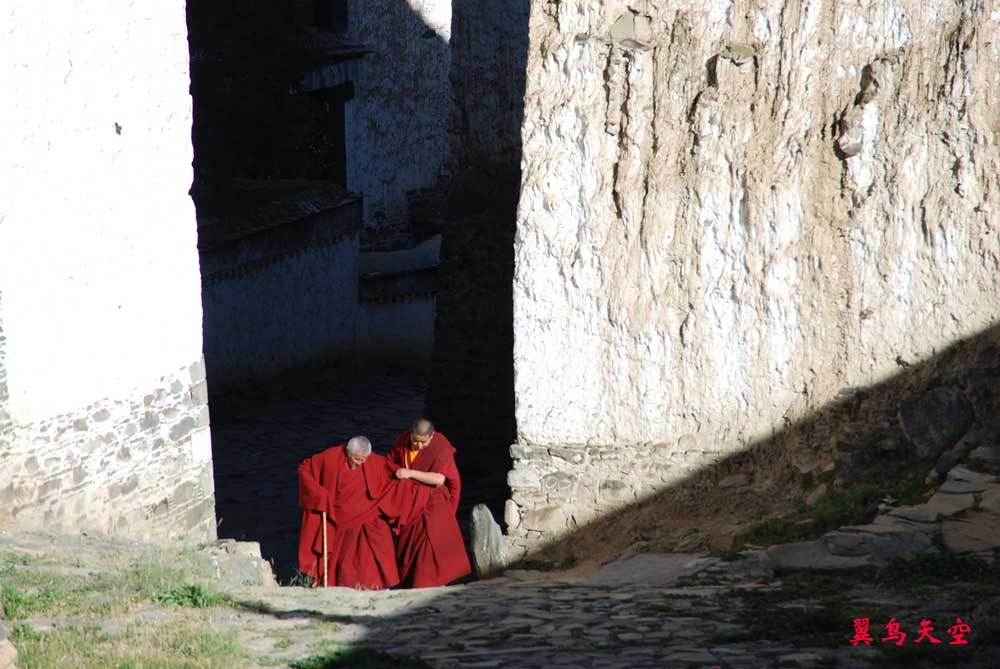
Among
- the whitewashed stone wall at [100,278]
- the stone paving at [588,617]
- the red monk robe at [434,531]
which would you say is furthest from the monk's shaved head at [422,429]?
the whitewashed stone wall at [100,278]

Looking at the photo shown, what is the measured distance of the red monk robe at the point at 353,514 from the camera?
752 centimetres

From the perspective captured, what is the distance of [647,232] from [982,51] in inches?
80.6

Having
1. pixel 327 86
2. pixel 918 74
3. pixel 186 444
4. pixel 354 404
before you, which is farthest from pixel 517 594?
pixel 327 86

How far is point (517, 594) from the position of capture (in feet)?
20.0

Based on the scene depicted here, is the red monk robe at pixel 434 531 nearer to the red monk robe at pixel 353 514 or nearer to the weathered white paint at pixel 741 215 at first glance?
the red monk robe at pixel 353 514

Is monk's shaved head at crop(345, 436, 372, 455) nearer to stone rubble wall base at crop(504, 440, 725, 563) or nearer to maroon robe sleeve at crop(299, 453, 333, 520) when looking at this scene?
maroon robe sleeve at crop(299, 453, 333, 520)

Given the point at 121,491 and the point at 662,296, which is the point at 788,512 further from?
the point at 121,491

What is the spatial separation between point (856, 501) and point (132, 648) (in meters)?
3.88

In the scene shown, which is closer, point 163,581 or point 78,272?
point 163,581

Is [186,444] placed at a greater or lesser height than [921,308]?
lesser

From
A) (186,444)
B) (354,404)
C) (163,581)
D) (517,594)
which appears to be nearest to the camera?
(163,581)

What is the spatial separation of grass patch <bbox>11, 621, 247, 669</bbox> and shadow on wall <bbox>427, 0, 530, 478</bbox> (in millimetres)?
5270

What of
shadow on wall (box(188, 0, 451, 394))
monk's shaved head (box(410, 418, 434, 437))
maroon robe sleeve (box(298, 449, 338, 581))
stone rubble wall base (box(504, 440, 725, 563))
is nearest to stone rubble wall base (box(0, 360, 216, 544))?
maroon robe sleeve (box(298, 449, 338, 581))

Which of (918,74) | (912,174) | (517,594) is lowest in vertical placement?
(517,594)
